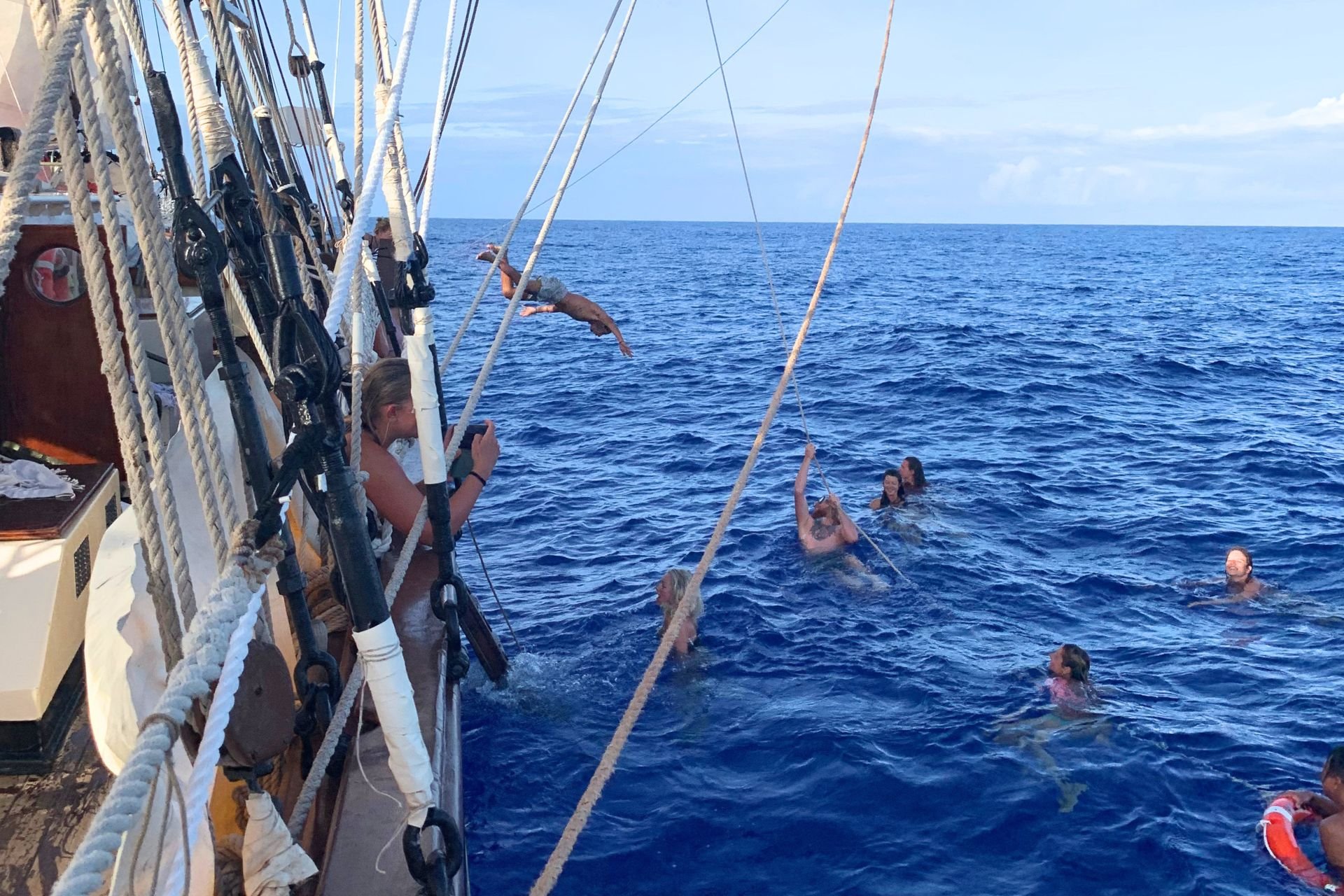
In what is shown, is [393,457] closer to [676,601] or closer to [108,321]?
[108,321]

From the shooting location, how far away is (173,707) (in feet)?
5.36

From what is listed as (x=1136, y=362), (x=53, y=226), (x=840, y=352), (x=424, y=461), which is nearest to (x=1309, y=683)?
(x=424, y=461)

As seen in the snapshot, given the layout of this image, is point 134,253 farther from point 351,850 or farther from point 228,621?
point 228,621

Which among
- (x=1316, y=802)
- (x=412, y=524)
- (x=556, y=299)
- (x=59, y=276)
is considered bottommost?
(x=1316, y=802)

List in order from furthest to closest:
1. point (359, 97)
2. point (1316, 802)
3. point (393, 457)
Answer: point (1316, 802), point (359, 97), point (393, 457)

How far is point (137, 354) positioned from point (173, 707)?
31.4 inches

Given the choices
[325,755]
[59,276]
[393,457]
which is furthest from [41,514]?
[325,755]

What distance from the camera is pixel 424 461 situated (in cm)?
368

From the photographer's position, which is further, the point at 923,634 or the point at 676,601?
the point at 923,634

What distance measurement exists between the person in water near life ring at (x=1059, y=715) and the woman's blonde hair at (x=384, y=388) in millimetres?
4725

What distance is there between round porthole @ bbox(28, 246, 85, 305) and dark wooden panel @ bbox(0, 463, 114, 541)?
99 centimetres

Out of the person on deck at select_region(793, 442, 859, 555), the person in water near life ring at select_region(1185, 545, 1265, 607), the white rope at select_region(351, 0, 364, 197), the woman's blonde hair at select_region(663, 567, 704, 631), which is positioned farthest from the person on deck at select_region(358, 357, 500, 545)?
the person in water near life ring at select_region(1185, 545, 1265, 607)

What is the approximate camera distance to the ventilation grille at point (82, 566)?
355 centimetres

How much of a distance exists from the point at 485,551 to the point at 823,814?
5.45 metres
